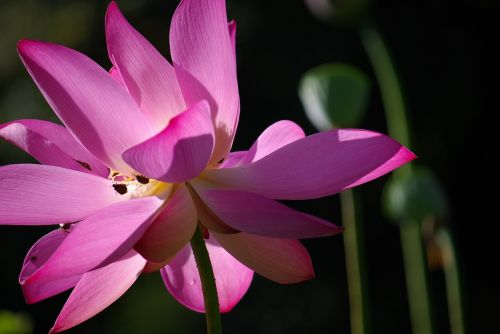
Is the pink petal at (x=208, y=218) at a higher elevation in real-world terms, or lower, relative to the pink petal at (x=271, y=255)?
higher

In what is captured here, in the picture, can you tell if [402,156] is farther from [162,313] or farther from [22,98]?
[22,98]

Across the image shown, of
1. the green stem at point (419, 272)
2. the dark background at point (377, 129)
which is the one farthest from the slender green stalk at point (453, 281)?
the dark background at point (377, 129)

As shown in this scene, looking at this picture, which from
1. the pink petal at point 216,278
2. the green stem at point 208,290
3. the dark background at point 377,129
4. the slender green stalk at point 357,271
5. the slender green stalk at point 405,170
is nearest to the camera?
the green stem at point 208,290

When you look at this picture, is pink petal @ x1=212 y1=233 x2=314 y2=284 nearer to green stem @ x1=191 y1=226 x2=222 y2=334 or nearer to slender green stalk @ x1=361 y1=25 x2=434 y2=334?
green stem @ x1=191 y1=226 x2=222 y2=334

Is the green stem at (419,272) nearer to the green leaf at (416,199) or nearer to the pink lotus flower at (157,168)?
the green leaf at (416,199)

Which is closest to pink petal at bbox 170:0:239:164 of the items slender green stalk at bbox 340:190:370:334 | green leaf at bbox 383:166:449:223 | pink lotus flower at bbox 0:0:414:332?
pink lotus flower at bbox 0:0:414:332

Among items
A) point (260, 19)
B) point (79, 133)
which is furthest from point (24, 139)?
point (260, 19)
